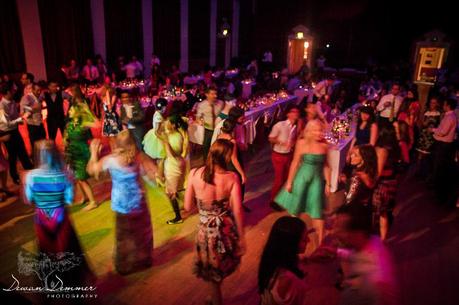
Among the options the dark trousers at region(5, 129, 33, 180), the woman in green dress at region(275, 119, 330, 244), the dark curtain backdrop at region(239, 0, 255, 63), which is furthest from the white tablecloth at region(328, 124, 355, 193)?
the dark curtain backdrop at region(239, 0, 255, 63)

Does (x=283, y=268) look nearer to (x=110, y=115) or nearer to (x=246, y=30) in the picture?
(x=110, y=115)

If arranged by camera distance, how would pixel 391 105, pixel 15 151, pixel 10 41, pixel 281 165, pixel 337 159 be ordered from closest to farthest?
pixel 281 165, pixel 15 151, pixel 337 159, pixel 391 105, pixel 10 41

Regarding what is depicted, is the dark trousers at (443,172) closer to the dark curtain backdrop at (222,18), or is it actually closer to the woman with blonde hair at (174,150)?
the woman with blonde hair at (174,150)

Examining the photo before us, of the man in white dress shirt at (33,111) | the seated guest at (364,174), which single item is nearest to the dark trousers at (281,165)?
the seated guest at (364,174)

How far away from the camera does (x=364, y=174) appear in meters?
3.61

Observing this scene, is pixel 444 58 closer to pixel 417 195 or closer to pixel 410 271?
pixel 417 195

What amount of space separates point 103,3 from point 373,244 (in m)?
12.8

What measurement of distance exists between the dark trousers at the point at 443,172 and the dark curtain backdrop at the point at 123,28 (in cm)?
1199

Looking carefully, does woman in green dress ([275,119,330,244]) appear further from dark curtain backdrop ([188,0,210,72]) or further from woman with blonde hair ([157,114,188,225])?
dark curtain backdrop ([188,0,210,72])

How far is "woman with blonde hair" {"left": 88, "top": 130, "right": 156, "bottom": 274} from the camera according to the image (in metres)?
3.27

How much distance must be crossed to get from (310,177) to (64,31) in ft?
36.9

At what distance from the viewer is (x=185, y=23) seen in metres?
17.7

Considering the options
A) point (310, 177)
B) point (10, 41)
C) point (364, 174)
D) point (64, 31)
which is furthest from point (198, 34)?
point (364, 174)

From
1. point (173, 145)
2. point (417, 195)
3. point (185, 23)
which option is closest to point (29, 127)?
point (173, 145)
